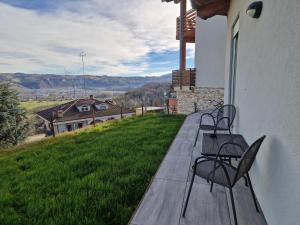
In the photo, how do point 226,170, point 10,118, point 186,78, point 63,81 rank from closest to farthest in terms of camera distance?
point 226,170 → point 186,78 → point 10,118 → point 63,81

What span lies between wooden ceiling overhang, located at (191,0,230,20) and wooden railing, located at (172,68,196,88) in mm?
4250

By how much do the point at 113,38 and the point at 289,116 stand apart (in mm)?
13974

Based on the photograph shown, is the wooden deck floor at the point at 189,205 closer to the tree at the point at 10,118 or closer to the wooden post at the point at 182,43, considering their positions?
the wooden post at the point at 182,43

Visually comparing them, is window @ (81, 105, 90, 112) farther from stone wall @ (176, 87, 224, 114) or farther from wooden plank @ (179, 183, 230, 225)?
wooden plank @ (179, 183, 230, 225)

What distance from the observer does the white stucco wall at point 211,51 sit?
8750 millimetres

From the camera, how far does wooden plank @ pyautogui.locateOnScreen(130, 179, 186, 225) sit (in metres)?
1.75

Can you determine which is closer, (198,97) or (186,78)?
(198,97)

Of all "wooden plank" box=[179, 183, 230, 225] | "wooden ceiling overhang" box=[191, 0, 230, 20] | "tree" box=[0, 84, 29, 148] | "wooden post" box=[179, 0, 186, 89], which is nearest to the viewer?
"wooden plank" box=[179, 183, 230, 225]

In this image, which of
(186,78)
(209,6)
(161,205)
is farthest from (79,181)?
(186,78)

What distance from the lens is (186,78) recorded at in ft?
30.3

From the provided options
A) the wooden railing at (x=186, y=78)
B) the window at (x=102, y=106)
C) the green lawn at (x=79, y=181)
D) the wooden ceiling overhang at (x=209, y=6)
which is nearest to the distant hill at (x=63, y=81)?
the window at (x=102, y=106)

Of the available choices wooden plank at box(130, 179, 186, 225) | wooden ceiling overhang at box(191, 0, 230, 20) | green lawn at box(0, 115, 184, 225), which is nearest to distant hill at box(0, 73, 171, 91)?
wooden ceiling overhang at box(191, 0, 230, 20)

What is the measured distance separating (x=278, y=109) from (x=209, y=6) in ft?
13.3

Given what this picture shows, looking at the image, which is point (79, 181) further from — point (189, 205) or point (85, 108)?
point (85, 108)
